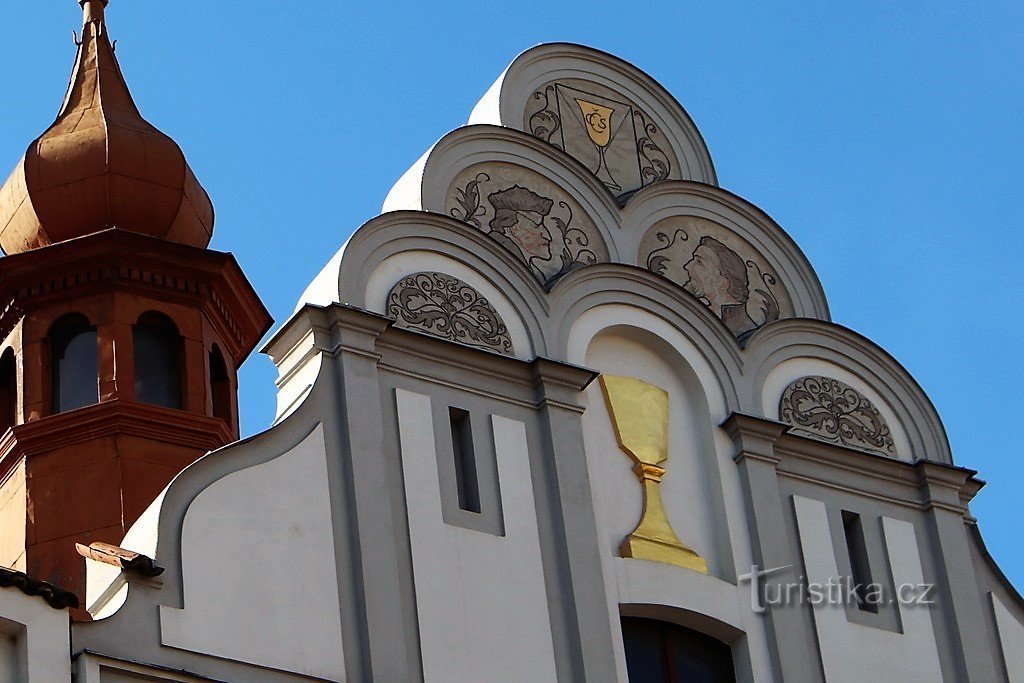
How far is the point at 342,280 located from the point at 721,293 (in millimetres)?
3520

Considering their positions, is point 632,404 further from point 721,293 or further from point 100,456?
point 100,456

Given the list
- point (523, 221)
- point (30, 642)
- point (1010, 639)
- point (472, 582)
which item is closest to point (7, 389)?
point (523, 221)

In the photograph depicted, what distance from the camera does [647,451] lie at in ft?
57.7

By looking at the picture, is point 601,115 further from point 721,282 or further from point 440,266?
point 440,266

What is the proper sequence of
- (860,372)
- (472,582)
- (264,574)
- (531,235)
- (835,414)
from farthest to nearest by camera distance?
(860,372) → (835,414) → (531,235) → (472,582) → (264,574)

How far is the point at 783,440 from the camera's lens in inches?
718

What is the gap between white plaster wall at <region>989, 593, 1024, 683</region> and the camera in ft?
60.2

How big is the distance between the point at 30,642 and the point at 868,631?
6.38m

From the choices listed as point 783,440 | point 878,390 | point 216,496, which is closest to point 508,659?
point 216,496

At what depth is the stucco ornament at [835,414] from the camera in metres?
18.6

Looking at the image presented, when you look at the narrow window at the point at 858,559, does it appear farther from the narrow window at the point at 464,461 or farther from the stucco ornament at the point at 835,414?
the narrow window at the point at 464,461
